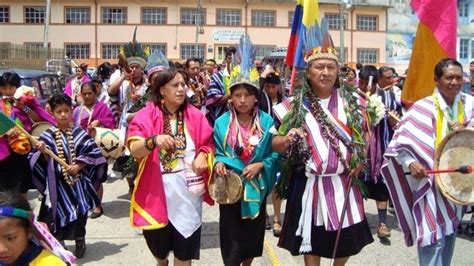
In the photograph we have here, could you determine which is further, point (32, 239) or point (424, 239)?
point (424, 239)

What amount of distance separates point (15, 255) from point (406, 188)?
2704mm

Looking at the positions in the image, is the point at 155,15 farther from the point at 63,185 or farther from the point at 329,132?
the point at 329,132

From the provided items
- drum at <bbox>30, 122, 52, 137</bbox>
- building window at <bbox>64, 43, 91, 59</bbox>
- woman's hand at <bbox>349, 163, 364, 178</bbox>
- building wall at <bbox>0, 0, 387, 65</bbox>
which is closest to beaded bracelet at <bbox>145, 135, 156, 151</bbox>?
woman's hand at <bbox>349, 163, 364, 178</bbox>

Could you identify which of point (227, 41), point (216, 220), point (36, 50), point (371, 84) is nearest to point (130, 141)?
point (216, 220)

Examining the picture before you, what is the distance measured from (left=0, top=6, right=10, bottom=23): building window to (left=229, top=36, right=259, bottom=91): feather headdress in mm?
46331

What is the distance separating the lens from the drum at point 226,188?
12.5ft

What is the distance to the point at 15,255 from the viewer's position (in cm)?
236

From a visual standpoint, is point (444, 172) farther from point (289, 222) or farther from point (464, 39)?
point (464, 39)

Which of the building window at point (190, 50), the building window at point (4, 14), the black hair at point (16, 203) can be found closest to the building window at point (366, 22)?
the building window at point (190, 50)

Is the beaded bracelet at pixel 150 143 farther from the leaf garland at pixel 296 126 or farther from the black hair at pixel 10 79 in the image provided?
the black hair at pixel 10 79

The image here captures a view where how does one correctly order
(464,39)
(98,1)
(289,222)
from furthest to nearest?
(464,39)
(98,1)
(289,222)

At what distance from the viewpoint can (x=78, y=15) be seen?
45219 mm

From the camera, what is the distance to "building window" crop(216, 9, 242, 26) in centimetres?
4591

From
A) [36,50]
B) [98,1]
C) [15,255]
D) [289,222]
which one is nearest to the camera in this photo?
[15,255]
